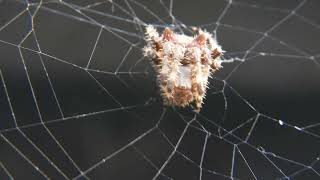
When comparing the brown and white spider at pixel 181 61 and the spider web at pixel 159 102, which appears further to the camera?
the spider web at pixel 159 102

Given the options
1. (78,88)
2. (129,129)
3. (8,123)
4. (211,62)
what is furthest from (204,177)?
(211,62)

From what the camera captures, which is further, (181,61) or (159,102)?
(159,102)

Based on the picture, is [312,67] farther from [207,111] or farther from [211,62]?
[211,62]

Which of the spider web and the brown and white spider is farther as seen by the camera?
the spider web
